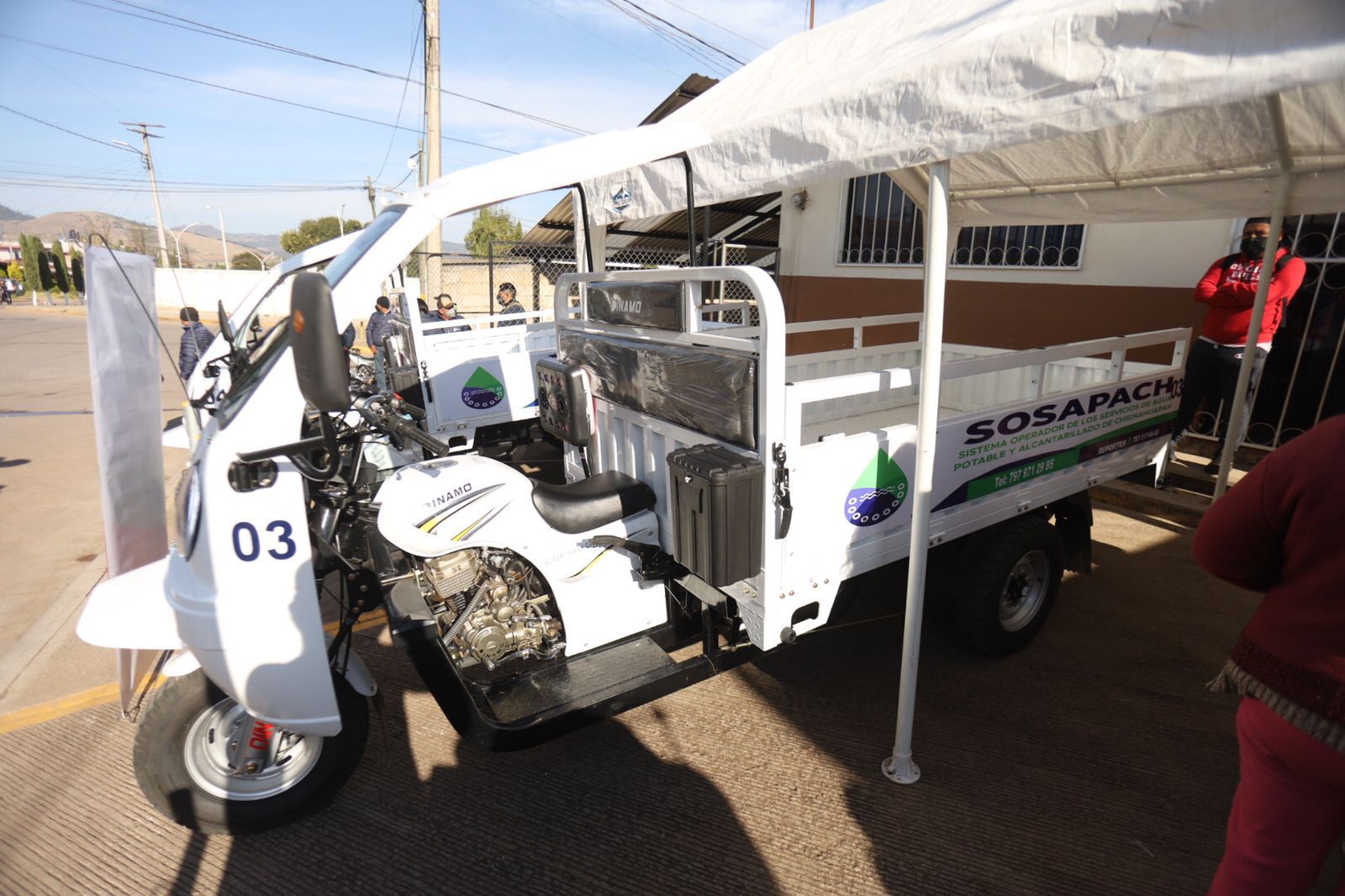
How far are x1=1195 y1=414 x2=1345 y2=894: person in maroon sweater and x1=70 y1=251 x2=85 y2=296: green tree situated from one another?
3033 mm

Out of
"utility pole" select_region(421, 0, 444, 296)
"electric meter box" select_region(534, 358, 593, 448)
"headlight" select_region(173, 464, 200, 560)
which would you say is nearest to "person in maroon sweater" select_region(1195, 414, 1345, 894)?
"electric meter box" select_region(534, 358, 593, 448)

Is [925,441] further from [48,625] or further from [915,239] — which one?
[915,239]

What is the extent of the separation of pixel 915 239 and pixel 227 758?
7875 millimetres

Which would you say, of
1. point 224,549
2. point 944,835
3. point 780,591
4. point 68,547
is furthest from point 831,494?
point 68,547

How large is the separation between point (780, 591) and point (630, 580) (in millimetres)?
680

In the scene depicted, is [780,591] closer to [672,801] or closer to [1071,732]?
[672,801]

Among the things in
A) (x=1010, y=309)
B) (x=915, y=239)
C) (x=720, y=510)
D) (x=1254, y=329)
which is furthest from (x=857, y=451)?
(x=915, y=239)

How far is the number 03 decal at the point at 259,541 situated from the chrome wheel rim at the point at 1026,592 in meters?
3.06

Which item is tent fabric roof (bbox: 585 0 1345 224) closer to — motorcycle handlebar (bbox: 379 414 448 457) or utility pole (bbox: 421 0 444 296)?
motorcycle handlebar (bbox: 379 414 448 457)

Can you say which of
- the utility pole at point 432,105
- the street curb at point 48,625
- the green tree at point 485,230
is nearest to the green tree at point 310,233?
the green tree at point 485,230

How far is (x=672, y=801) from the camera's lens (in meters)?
2.53

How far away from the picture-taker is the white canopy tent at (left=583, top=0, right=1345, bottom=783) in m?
1.57

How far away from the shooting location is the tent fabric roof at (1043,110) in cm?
155

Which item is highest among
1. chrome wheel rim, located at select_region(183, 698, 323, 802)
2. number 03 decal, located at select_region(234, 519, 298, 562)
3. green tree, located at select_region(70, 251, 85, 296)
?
green tree, located at select_region(70, 251, 85, 296)
